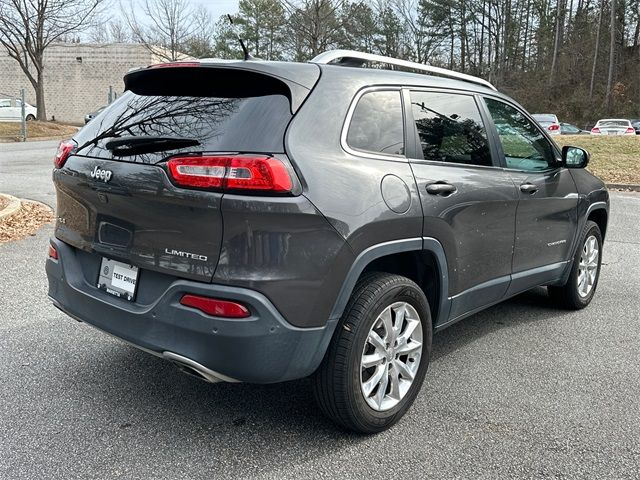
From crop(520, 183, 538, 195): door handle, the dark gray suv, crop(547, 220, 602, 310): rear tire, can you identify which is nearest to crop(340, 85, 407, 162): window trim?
the dark gray suv

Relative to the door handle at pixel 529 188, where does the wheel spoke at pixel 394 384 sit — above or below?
below

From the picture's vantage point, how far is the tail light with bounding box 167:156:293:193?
2.48m

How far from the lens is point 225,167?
8.17ft

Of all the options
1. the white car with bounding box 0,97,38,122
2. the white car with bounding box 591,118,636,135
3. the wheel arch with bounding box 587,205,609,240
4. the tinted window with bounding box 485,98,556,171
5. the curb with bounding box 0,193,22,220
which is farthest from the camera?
the white car with bounding box 0,97,38,122

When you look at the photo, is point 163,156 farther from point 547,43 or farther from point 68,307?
point 547,43

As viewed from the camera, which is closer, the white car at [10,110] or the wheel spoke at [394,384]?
the wheel spoke at [394,384]

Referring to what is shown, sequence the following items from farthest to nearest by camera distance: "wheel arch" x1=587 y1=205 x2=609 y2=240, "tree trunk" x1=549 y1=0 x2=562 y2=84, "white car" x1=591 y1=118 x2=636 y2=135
→ "tree trunk" x1=549 y1=0 x2=562 y2=84
"white car" x1=591 y1=118 x2=636 y2=135
"wheel arch" x1=587 y1=205 x2=609 y2=240

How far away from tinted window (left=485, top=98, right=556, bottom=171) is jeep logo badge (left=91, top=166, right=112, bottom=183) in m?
2.49

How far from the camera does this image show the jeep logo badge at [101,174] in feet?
9.27

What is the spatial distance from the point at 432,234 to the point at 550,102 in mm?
49436

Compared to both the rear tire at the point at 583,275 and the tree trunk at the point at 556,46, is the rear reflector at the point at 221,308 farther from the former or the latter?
the tree trunk at the point at 556,46

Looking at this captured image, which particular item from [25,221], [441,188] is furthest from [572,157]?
[25,221]

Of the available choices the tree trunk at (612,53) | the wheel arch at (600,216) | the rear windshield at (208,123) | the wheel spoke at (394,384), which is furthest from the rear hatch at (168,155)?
the tree trunk at (612,53)

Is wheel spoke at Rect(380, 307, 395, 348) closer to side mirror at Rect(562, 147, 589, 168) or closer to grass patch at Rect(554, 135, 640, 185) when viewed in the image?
side mirror at Rect(562, 147, 589, 168)
